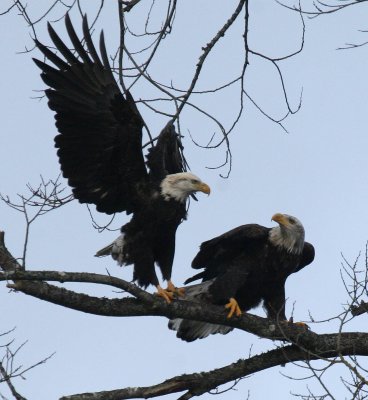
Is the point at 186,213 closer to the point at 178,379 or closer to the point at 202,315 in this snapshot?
the point at 202,315

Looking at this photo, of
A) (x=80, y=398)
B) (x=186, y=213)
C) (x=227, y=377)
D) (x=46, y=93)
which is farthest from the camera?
(x=186, y=213)

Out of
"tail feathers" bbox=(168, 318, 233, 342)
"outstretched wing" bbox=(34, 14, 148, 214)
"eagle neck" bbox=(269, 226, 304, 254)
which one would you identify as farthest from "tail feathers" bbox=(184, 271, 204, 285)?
"outstretched wing" bbox=(34, 14, 148, 214)

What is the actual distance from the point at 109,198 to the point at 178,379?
5.34 ft

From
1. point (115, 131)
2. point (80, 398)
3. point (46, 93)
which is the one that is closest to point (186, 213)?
point (115, 131)

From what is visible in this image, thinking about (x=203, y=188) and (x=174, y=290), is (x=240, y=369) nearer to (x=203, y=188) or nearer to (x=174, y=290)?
(x=174, y=290)

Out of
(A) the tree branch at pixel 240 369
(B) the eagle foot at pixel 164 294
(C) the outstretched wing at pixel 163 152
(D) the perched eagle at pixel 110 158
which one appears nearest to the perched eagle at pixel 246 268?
(D) the perched eagle at pixel 110 158

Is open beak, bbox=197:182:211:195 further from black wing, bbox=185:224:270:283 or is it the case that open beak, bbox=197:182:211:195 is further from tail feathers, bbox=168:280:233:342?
tail feathers, bbox=168:280:233:342

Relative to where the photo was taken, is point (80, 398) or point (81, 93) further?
point (81, 93)

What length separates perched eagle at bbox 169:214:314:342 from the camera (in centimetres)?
656

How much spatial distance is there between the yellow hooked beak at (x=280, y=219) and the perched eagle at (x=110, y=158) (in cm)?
76

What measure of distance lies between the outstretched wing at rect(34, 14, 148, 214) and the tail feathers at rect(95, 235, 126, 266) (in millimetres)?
358

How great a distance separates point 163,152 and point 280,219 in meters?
1.13

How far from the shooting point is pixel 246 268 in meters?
6.64

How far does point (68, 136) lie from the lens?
20.1 ft
